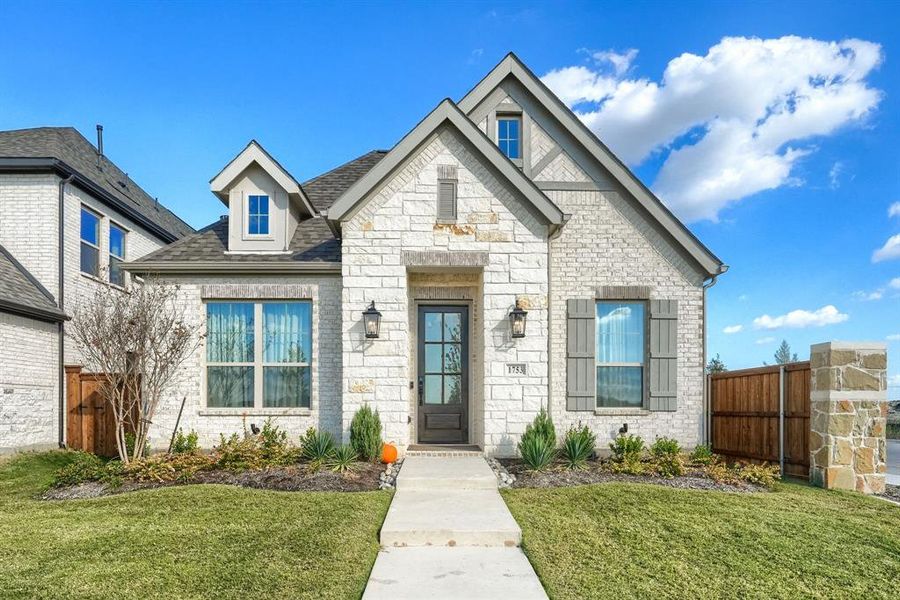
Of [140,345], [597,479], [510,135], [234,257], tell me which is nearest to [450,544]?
[597,479]

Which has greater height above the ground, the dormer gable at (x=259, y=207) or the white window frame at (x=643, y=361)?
the dormer gable at (x=259, y=207)

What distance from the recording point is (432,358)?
9.52m

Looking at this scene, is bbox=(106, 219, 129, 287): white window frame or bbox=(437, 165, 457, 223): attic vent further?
bbox=(106, 219, 129, 287): white window frame

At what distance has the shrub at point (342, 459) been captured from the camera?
744cm

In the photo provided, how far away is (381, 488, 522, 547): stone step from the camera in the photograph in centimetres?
502

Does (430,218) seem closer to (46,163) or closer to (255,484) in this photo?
(255,484)

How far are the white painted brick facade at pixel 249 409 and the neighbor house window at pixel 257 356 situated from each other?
16 centimetres

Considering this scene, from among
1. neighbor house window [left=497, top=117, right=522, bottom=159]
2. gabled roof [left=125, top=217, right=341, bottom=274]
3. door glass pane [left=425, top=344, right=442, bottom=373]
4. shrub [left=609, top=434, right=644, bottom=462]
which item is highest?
neighbor house window [left=497, top=117, right=522, bottom=159]

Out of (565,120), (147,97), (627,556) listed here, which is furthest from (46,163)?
(627,556)

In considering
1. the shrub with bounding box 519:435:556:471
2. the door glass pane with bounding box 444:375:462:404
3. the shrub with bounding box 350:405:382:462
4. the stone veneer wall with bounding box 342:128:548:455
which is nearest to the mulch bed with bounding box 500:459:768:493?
the shrub with bounding box 519:435:556:471

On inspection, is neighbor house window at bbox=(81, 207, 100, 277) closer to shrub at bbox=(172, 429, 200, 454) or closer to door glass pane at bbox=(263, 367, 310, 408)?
shrub at bbox=(172, 429, 200, 454)

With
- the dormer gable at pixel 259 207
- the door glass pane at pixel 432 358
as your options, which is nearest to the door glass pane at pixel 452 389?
the door glass pane at pixel 432 358

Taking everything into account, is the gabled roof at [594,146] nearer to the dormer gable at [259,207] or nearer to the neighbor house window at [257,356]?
the dormer gable at [259,207]

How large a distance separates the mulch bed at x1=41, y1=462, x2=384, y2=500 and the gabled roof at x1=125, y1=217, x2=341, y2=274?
11.7ft
